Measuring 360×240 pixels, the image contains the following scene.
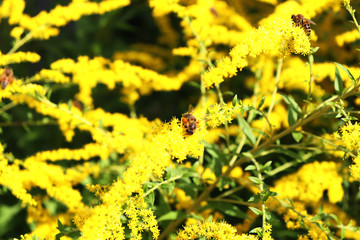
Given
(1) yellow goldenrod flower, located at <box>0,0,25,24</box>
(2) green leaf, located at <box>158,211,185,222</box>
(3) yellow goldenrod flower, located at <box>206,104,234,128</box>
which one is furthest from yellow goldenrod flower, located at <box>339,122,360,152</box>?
(1) yellow goldenrod flower, located at <box>0,0,25,24</box>

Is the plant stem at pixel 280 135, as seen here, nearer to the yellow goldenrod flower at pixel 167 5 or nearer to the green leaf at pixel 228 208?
the green leaf at pixel 228 208

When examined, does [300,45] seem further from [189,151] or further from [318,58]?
[318,58]

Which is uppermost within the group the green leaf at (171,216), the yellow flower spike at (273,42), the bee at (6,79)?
the bee at (6,79)

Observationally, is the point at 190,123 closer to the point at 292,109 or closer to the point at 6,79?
the point at 292,109

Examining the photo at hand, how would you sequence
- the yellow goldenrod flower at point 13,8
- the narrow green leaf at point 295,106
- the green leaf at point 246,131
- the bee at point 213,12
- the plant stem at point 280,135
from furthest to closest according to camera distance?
the bee at point 213,12, the yellow goldenrod flower at point 13,8, the green leaf at point 246,131, the narrow green leaf at point 295,106, the plant stem at point 280,135

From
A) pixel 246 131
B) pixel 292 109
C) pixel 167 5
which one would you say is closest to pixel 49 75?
pixel 167 5

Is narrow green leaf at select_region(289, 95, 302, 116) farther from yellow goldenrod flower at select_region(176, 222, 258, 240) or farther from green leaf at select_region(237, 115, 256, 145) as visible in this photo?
yellow goldenrod flower at select_region(176, 222, 258, 240)

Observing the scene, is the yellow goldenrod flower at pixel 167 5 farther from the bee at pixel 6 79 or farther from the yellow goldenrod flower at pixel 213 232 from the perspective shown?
the yellow goldenrod flower at pixel 213 232

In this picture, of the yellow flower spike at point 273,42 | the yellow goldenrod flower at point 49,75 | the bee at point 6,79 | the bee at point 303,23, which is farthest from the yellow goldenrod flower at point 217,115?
the bee at point 6,79

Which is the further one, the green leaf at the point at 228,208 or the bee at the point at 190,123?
the green leaf at the point at 228,208

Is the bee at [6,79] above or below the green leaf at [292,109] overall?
above

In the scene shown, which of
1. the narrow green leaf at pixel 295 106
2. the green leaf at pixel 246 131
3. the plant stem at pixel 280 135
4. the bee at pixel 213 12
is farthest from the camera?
the bee at pixel 213 12

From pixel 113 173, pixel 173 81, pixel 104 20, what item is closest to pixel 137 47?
pixel 104 20
